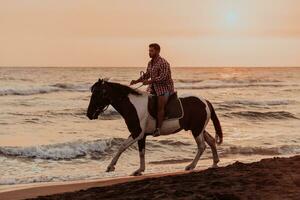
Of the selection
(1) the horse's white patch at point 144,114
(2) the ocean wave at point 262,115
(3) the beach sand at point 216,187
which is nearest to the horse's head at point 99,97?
(1) the horse's white patch at point 144,114

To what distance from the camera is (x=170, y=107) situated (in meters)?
11.9

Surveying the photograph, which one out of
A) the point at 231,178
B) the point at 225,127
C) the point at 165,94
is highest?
the point at 165,94

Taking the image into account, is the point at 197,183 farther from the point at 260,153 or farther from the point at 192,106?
the point at 260,153

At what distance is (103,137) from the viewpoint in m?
19.4

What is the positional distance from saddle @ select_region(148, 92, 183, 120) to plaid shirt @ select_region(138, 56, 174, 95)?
152mm

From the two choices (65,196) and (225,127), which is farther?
(225,127)

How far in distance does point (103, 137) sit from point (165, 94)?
7.90 meters

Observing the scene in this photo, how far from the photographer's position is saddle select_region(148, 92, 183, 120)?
1180cm

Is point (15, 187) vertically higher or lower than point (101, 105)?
lower

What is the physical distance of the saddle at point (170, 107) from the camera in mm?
11805

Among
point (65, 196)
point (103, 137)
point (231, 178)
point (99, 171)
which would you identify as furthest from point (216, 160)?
point (103, 137)

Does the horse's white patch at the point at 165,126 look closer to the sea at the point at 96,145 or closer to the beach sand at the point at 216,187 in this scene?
the sea at the point at 96,145

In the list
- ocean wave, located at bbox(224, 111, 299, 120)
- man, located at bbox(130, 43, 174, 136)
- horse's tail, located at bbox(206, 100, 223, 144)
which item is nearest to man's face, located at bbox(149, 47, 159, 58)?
man, located at bbox(130, 43, 174, 136)

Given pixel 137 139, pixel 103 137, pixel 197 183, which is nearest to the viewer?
pixel 197 183
